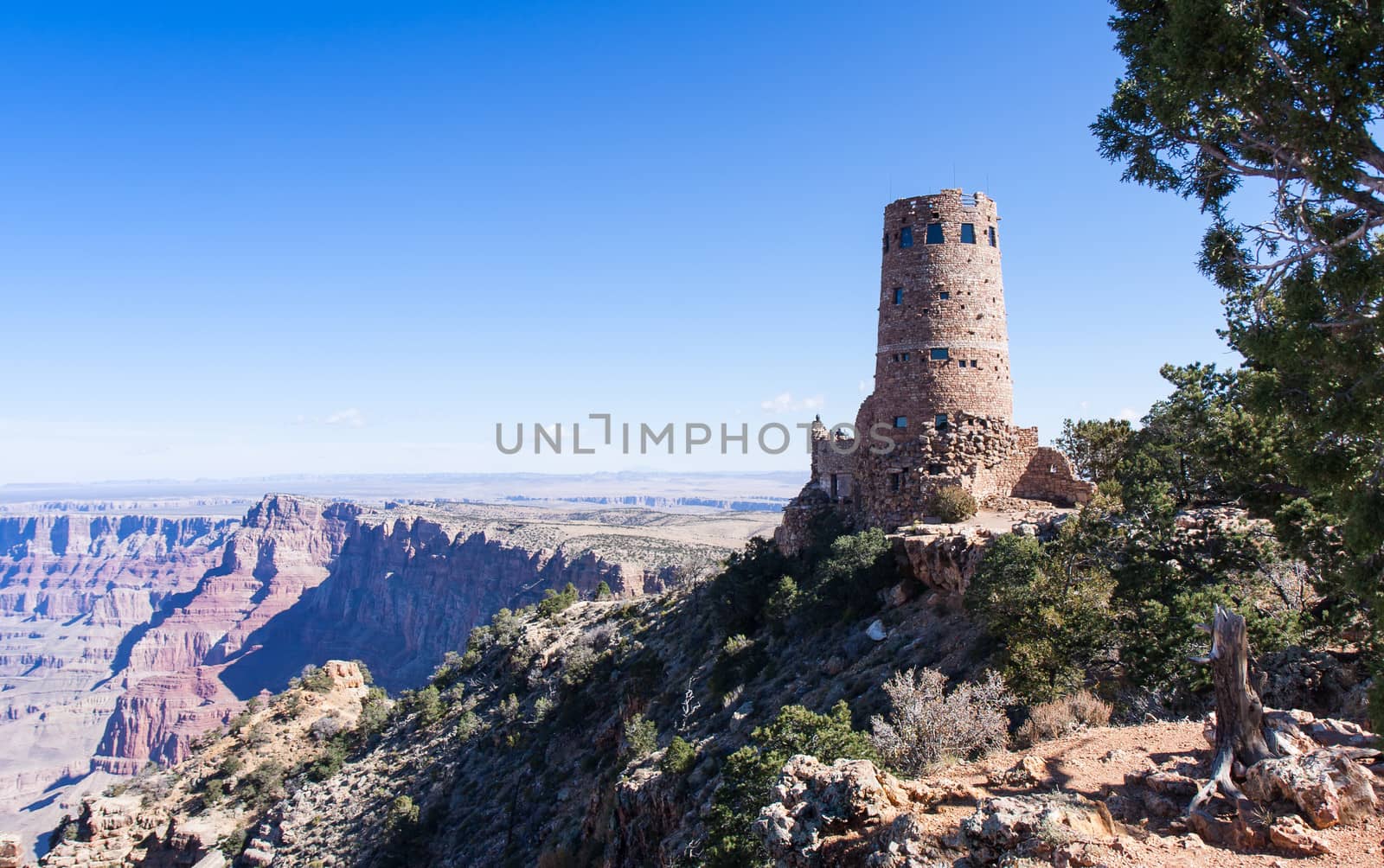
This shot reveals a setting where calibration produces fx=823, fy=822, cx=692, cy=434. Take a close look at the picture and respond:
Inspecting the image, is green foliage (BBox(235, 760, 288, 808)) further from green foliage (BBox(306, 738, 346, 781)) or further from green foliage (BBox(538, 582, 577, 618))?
green foliage (BBox(538, 582, 577, 618))

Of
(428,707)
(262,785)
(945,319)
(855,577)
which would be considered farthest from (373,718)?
(945,319)

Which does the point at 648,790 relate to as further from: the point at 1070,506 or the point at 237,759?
the point at 237,759

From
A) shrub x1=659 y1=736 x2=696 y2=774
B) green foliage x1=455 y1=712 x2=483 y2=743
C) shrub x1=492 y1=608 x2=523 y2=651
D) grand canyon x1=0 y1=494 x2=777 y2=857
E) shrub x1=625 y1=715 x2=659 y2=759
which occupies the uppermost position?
shrub x1=659 y1=736 x2=696 y2=774

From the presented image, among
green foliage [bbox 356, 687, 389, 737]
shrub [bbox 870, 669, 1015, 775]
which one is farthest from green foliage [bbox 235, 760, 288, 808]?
shrub [bbox 870, 669, 1015, 775]

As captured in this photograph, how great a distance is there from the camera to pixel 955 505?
24625 millimetres

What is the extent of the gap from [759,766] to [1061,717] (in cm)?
483

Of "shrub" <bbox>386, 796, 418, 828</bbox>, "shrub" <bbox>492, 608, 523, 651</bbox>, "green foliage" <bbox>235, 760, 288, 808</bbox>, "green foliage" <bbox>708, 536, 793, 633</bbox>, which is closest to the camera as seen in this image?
"shrub" <bbox>386, 796, 418, 828</bbox>

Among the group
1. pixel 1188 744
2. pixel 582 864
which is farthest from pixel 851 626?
pixel 1188 744

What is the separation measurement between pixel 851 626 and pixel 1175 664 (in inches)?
405

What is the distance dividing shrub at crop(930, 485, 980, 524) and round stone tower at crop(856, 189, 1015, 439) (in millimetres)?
2476

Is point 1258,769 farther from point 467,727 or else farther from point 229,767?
point 229,767

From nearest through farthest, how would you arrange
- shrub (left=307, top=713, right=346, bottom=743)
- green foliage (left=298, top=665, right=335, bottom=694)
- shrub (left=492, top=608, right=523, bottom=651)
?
shrub (left=307, top=713, right=346, bottom=743) → shrub (left=492, top=608, right=523, bottom=651) → green foliage (left=298, top=665, right=335, bottom=694)

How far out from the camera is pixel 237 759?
43.8 metres

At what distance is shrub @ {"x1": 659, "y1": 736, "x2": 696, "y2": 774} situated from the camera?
18.1 m
